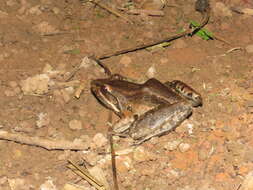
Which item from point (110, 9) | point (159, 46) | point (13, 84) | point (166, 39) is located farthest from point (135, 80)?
point (13, 84)

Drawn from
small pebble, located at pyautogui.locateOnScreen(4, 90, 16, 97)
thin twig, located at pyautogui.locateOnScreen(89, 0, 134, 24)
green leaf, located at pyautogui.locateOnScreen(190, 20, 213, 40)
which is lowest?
small pebble, located at pyautogui.locateOnScreen(4, 90, 16, 97)

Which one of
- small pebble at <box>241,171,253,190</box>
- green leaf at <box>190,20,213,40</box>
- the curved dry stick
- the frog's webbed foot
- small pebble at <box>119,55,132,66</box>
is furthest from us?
green leaf at <box>190,20,213,40</box>

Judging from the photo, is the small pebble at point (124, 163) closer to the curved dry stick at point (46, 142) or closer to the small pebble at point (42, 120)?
the curved dry stick at point (46, 142)

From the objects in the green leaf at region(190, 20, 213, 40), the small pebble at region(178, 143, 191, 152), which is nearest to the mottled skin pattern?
the small pebble at region(178, 143, 191, 152)

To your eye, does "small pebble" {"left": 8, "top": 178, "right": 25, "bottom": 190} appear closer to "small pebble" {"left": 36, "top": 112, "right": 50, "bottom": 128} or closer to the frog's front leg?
"small pebble" {"left": 36, "top": 112, "right": 50, "bottom": 128}

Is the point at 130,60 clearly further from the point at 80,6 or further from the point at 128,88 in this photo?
the point at 80,6

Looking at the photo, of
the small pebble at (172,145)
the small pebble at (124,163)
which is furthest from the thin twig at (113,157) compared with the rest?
the small pebble at (172,145)
